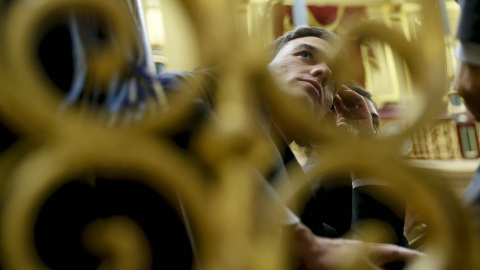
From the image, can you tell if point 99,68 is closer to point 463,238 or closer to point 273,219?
point 273,219

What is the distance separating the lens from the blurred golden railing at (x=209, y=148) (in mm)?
266

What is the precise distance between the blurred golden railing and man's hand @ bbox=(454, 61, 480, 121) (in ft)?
0.29

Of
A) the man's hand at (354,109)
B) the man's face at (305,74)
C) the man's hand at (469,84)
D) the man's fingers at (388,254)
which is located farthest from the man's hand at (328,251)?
the man's hand at (354,109)

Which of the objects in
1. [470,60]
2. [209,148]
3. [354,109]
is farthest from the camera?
[354,109]

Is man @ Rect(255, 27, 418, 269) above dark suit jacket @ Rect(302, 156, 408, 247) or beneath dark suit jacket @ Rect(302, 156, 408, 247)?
above

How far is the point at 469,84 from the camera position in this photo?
40 centimetres

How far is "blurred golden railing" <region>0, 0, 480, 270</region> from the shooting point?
266 mm

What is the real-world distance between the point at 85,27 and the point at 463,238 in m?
0.30

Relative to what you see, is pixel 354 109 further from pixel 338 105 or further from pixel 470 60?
pixel 470 60

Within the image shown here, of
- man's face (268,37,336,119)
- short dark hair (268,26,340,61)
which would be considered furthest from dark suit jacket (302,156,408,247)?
short dark hair (268,26,340,61)

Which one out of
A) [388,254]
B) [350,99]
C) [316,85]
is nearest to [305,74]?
[316,85]

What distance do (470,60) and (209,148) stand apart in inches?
9.4

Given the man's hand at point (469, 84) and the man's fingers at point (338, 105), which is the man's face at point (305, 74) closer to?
the man's fingers at point (338, 105)

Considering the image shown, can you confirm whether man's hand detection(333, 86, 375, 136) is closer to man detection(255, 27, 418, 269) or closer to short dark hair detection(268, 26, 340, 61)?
man detection(255, 27, 418, 269)
